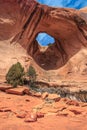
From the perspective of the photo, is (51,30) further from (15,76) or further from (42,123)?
(42,123)

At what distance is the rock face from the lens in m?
22.2

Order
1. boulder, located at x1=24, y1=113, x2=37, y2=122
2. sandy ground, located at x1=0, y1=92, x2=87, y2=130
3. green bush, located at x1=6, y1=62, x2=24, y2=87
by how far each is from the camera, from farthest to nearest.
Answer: green bush, located at x1=6, y1=62, x2=24, y2=87
boulder, located at x1=24, y1=113, x2=37, y2=122
sandy ground, located at x1=0, y1=92, x2=87, y2=130

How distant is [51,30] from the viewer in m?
26.2

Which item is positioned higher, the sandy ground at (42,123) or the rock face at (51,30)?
the rock face at (51,30)

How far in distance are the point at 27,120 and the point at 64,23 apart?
61.3 feet

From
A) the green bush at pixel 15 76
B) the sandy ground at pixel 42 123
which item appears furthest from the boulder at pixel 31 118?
the green bush at pixel 15 76

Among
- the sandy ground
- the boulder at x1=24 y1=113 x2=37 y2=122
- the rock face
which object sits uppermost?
the rock face

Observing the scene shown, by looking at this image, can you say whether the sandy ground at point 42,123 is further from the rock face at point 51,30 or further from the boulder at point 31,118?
the rock face at point 51,30

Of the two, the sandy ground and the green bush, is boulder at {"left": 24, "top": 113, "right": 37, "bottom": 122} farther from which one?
the green bush

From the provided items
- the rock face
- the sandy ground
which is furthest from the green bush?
the rock face

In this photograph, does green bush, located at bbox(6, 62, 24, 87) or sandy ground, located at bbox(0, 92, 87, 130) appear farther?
green bush, located at bbox(6, 62, 24, 87)

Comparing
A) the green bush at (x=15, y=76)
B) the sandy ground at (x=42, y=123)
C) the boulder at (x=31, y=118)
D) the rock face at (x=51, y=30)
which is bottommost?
the sandy ground at (x=42, y=123)

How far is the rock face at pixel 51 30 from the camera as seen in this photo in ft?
72.7

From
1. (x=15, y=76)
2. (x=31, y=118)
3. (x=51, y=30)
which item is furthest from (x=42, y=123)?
(x=51, y=30)
